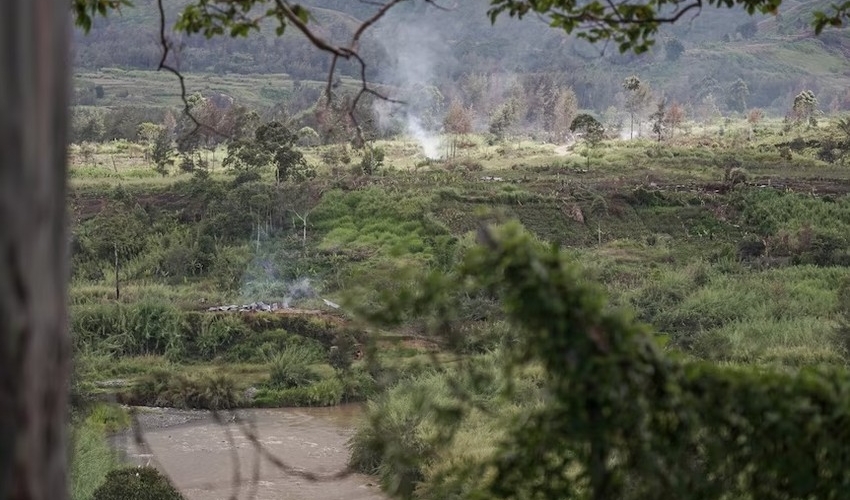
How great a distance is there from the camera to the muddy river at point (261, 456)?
38.4ft

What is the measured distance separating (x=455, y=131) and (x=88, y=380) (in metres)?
31.2

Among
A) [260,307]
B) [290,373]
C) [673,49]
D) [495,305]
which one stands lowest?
[290,373]

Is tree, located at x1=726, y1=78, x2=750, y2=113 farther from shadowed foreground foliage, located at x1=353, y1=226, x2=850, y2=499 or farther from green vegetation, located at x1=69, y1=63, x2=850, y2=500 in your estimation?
shadowed foreground foliage, located at x1=353, y1=226, x2=850, y2=499

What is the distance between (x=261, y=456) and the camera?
13.4 meters

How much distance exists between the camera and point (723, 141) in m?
39.8

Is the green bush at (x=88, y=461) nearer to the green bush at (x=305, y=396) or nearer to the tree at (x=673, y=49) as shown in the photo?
the green bush at (x=305, y=396)

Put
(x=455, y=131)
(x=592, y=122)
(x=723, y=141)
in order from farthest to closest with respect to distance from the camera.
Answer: (x=455, y=131), (x=723, y=141), (x=592, y=122)

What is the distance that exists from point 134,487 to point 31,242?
8461 millimetres

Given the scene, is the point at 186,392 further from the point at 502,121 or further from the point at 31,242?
the point at 502,121

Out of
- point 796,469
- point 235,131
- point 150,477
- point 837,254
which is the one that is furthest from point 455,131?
point 796,469

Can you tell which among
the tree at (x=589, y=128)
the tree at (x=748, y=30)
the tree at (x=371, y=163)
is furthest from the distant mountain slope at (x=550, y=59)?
the tree at (x=371, y=163)

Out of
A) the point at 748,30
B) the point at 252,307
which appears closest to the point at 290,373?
the point at 252,307

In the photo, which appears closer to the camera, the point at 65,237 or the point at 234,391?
the point at 65,237

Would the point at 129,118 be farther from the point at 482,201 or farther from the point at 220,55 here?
the point at 220,55
